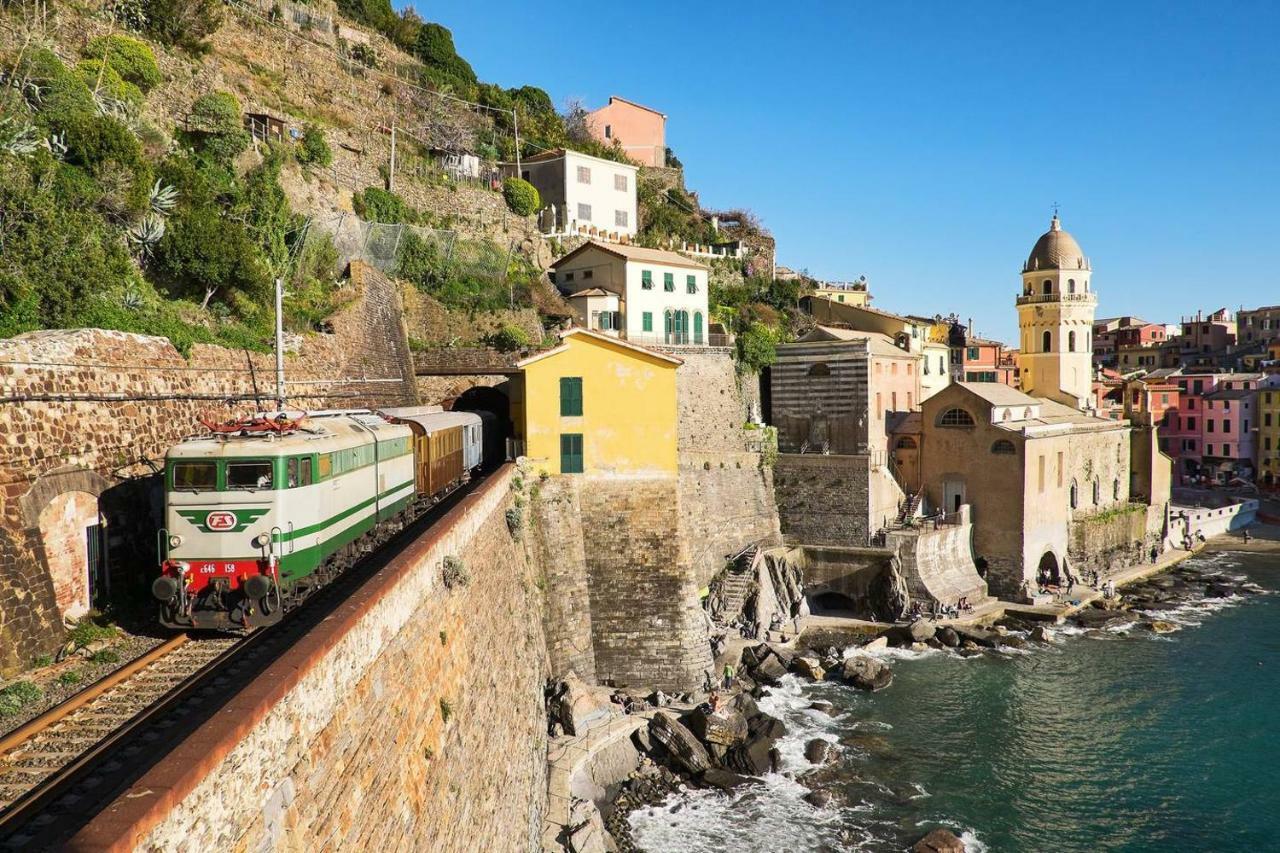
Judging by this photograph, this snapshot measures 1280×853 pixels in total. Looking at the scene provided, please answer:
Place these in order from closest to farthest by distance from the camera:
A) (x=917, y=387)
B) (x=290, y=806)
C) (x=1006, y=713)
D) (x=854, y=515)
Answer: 1. (x=290, y=806)
2. (x=1006, y=713)
3. (x=854, y=515)
4. (x=917, y=387)

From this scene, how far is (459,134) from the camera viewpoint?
4531cm

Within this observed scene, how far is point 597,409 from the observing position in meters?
24.5

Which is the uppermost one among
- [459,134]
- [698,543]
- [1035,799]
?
[459,134]

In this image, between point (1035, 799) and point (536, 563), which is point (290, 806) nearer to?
point (536, 563)

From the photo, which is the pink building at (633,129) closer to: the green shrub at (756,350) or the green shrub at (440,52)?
the green shrub at (440,52)

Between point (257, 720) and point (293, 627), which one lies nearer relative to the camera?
point (257, 720)

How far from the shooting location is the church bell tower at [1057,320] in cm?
4756

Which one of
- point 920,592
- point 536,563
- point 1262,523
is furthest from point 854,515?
point 1262,523

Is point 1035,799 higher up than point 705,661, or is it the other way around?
point 705,661

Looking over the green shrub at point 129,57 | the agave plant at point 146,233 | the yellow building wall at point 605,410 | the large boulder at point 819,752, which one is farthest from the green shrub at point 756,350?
the agave plant at point 146,233

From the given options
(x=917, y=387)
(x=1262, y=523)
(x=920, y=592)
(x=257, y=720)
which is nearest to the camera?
(x=257, y=720)

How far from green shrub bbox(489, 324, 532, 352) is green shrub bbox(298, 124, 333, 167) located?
965 cm

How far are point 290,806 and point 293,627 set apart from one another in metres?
4.68

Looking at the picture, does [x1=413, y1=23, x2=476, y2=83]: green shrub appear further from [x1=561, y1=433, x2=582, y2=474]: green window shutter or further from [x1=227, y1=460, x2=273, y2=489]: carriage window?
[x1=227, y1=460, x2=273, y2=489]: carriage window
